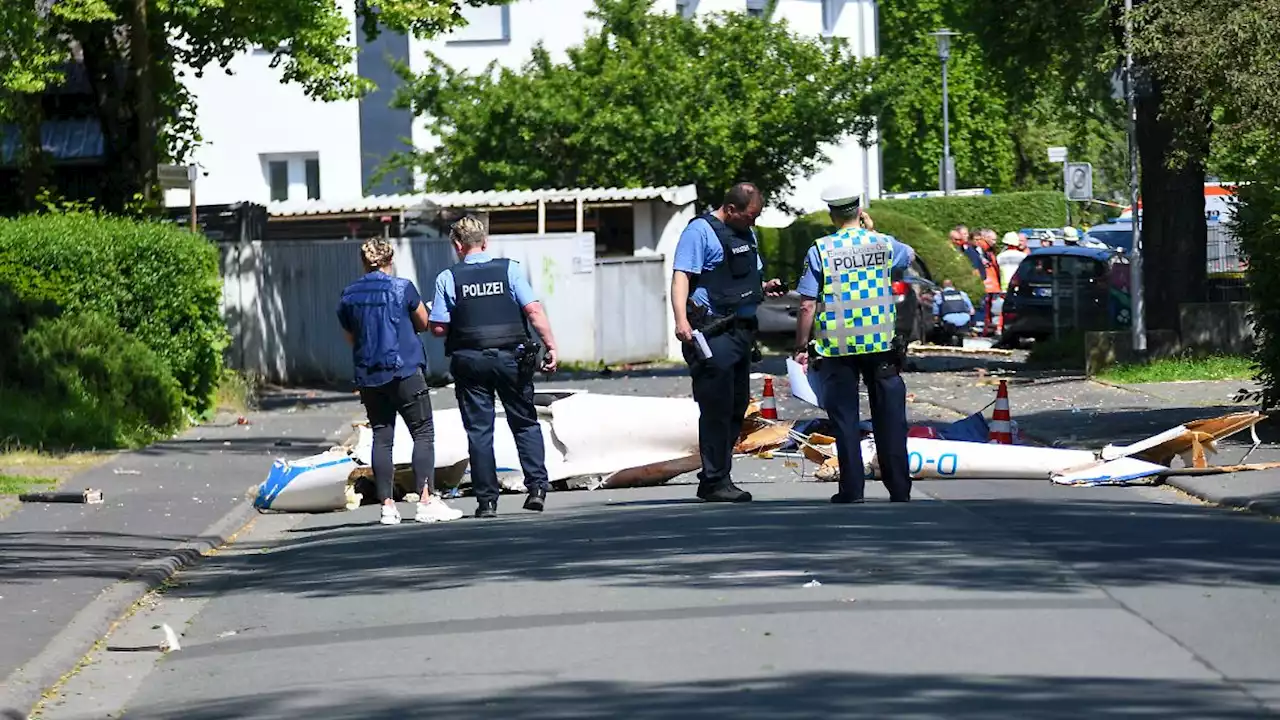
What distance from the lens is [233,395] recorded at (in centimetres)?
2484

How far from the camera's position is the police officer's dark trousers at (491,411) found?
13273mm

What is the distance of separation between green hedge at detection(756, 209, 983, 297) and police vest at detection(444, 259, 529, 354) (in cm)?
2668

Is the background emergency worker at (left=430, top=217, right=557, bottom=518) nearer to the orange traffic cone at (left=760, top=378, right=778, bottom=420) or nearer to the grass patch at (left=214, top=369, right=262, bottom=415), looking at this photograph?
the orange traffic cone at (left=760, top=378, right=778, bottom=420)

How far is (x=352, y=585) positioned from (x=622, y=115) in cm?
2858

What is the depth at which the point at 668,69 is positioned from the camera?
40.3 m

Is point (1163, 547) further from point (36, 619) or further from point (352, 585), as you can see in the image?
point (36, 619)

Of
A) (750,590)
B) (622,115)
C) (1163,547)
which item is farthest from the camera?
(622,115)

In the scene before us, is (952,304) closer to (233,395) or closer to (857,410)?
(233,395)

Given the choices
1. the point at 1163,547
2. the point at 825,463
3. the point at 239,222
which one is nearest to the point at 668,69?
the point at 239,222

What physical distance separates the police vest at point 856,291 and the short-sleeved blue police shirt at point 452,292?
5.87ft

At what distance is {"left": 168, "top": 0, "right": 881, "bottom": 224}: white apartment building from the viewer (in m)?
49.6

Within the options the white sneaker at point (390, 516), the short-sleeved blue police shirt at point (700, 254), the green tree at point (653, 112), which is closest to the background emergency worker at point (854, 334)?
the short-sleeved blue police shirt at point (700, 254)

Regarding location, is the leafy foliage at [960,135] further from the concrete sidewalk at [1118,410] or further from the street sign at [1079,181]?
the concrete sidewalk at [1118,410]

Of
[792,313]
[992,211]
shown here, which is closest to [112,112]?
[792,313]
